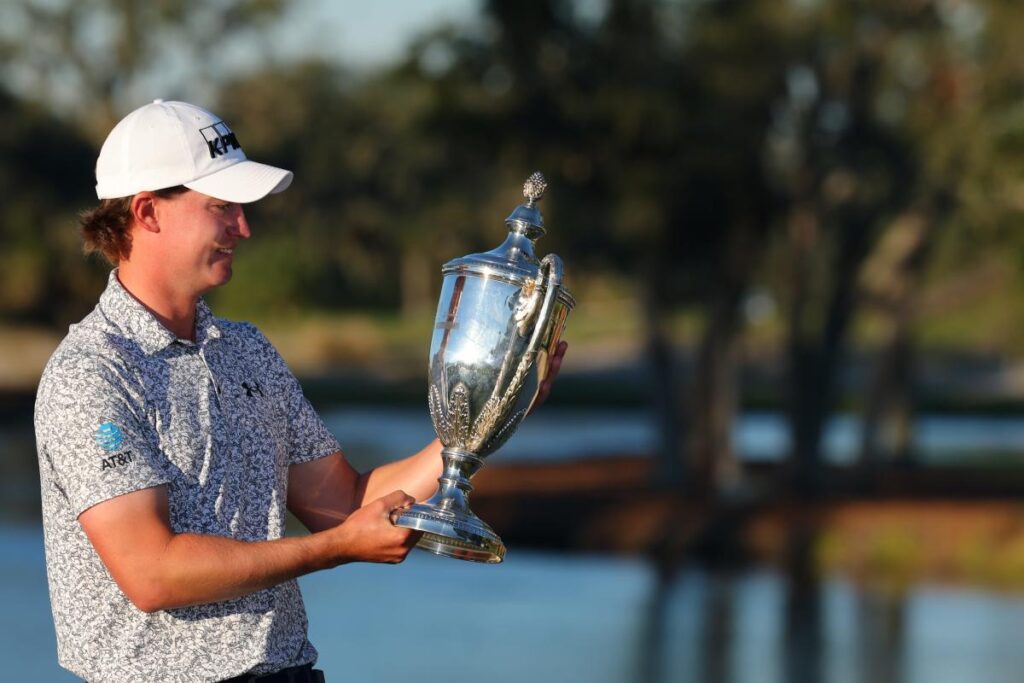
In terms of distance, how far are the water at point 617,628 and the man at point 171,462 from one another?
836 centimetres

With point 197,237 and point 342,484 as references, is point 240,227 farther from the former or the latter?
point 342,484

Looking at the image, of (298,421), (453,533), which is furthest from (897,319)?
(453,533)

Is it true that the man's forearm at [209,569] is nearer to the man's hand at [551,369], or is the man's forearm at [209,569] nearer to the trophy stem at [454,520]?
the trophy stem at [454,520]

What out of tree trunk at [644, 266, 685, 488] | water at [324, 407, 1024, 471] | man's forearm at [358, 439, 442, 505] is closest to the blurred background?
tree trunk at [644, 266, 685, 488]

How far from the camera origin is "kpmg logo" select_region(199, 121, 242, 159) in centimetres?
272

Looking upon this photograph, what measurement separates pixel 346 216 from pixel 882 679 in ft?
91.6

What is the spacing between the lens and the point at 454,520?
2.83 m

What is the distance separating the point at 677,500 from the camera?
709 inches

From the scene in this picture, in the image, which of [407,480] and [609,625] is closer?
[407,480]

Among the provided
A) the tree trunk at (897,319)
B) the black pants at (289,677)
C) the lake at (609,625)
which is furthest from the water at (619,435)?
the black pants at (289,677)

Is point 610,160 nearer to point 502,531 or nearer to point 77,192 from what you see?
point 502,531

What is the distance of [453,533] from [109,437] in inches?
22.3

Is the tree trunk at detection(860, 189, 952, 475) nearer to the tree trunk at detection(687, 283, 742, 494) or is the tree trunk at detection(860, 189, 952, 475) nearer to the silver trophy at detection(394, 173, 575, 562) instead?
the tree trunk at detection(687, 283, 742, 494)

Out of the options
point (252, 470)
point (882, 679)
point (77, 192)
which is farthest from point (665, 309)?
point (252, 470)
